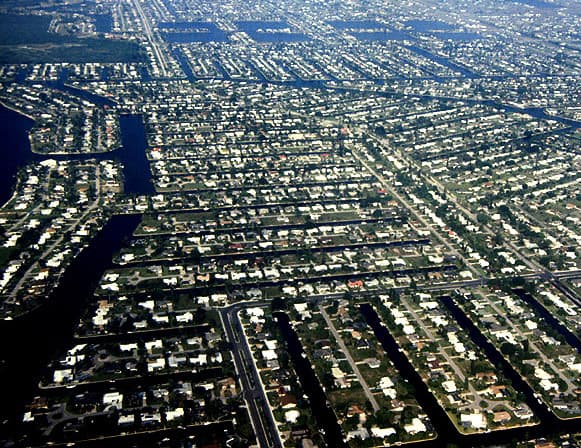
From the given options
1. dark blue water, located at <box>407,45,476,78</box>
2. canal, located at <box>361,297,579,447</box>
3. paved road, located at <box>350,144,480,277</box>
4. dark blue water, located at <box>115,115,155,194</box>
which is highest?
dark blue water, located at <box>407,45,476,78</box>

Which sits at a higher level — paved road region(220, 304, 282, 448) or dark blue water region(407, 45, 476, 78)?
dark blue water region(407, 45, 476, 78)

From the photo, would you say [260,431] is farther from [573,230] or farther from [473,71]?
[473,71]

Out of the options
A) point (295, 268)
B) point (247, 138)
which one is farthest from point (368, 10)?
point (295, 268)

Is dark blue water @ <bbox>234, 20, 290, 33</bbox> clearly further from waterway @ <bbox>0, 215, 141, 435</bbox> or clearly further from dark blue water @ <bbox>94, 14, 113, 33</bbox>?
waterway @ <bbox>0, 215, 141, 435</bbox>

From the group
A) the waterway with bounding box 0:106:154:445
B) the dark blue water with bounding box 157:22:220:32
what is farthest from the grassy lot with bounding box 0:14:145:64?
the waterway with bounding box 0:106:154:445

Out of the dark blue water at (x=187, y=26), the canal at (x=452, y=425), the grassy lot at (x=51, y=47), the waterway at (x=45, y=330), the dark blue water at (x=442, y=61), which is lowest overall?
the canal at (x=452, y=425)

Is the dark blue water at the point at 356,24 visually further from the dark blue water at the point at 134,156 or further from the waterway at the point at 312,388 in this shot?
the waterway at the point at 312,388

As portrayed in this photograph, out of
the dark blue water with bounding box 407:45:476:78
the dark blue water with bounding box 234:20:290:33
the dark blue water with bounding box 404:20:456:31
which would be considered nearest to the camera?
the dark blue water with bounding box 407:45:476:78

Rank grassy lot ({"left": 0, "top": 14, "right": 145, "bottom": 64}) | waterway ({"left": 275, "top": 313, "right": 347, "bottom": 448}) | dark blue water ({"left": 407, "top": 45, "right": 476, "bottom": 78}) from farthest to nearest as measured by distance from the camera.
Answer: dark blue water ({"left": 407, "top": 45, "right": 476, "bottom": 78}) < grassy lot ({"left": 0, "top": 14, "right": 145, "bottom": 64}) < waterway ({"left": 275, "top": 313, "right": 347, "bottom": 448})

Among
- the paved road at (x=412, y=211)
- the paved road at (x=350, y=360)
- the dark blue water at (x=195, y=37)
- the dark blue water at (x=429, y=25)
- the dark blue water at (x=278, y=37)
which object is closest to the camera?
the paved road at (x=350, y=360)

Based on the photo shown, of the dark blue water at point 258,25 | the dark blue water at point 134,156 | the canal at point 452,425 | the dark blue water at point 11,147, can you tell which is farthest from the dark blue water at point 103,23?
the canal at point 452,425

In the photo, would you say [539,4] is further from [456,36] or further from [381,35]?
[381,35]
